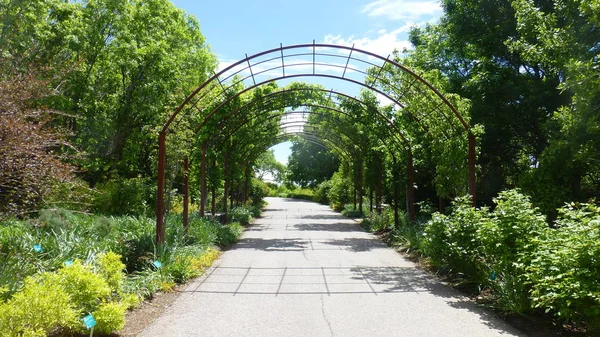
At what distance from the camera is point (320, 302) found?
661 cm

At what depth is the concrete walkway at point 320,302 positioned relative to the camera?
17.5ft

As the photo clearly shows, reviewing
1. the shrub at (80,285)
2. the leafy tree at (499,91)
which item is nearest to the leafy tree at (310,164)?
the leafy tree at (499,91)

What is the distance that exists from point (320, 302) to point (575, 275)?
3235mm

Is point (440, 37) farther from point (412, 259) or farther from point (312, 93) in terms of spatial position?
point (412, 259)

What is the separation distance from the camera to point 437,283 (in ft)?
26.0

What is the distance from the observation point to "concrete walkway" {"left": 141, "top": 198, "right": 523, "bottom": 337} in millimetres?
5328

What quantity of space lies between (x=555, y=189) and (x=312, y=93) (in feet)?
25.5

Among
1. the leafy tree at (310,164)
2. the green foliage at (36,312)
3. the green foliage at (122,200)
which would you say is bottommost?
the green foliage at (36,312)

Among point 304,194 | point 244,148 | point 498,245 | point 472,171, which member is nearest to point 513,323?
point 498,245

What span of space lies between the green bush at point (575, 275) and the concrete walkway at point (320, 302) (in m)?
0.79

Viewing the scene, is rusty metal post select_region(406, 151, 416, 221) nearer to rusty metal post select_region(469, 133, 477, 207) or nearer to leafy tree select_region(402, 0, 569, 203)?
leafy tree select_region(402, 0, 569, 203)

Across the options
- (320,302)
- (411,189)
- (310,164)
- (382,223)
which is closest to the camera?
(320,302)

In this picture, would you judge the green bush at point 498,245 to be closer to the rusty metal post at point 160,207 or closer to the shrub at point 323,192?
the rusty metal post at point 160,207

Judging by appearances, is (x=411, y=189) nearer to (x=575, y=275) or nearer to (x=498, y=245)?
(x=498, y=245)
